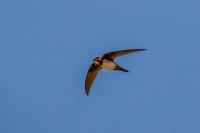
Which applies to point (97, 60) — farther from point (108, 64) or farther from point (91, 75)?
point (91, 75)

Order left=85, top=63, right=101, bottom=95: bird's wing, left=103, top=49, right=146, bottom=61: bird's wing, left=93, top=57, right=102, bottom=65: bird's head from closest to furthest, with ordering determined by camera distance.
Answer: left=103, top=49, right=146, bottom=61: bird's wing
left=93, top=57, right=102, bottom=65: bird's head
left=85, top=63, right=101, bottom=95: bird's wing

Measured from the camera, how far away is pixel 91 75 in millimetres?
8008

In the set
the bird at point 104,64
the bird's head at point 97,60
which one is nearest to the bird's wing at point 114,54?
the bird at point 104,64

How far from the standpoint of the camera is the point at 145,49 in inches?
273

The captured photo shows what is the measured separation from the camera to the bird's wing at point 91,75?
7848 millimetres

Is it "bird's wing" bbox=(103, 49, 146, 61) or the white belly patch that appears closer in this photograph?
"bird's wing" bbox=(103, 49, 146, 61)

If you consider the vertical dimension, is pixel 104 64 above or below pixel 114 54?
below

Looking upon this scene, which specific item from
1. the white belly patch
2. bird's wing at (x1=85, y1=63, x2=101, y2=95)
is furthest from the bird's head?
bird's wing at (x1=85, y1=63, x2=101, y2=95)

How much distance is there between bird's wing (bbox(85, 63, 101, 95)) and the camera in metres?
7.85

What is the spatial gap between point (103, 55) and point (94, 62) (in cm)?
32

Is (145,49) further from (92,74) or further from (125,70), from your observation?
(92,74)

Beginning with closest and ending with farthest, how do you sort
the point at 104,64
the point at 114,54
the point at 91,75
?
the point at 114,54, the point at 104,64, the point at 91,75

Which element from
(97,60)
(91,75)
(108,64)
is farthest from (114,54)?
(91,75)

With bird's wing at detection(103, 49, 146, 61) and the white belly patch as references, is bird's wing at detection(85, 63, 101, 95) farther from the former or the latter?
bird's wing at detection(103, 49, 146, 61)
